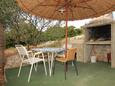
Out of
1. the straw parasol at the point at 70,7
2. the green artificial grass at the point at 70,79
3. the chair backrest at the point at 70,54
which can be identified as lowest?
the green artificial grass at the point at 70,79

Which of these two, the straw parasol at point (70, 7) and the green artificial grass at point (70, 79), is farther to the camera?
the green artificial grass at point (70, 79)

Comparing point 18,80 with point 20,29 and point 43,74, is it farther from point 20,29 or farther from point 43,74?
point 20,29

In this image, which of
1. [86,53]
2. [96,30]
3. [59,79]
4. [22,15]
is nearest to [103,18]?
[96,30]

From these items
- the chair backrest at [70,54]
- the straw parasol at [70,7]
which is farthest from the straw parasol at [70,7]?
the chair backrest at [70,54]

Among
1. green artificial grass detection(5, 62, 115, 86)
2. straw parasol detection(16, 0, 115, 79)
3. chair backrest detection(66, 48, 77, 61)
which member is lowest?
green artificial grass detection(5, 62, 115, 86)

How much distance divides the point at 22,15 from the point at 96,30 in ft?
10.4

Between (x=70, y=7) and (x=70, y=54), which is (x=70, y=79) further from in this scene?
(x=70, y=7)

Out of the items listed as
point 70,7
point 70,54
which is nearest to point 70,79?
point 70,54

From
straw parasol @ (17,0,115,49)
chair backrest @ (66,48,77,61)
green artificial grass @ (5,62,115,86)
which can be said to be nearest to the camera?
straw parasol @ (17,0,115,49)

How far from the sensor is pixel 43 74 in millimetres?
6168

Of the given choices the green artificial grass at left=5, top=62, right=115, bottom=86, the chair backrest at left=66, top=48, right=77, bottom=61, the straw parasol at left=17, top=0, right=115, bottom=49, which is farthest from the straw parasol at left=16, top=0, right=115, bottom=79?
the green artificial grass at left=5, top=62, right=115, bottom=86

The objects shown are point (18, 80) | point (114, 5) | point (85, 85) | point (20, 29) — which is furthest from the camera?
A: point (20, 29)

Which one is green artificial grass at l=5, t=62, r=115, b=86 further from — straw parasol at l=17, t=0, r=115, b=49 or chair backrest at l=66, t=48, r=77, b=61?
straw parasol at l=17, t=0, r=115, b=49

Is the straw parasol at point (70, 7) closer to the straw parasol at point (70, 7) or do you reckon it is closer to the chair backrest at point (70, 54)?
the straw parasol at point (70, 7)
